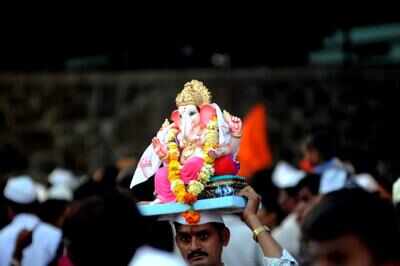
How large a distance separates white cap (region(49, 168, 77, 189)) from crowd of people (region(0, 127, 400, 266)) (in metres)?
1.59

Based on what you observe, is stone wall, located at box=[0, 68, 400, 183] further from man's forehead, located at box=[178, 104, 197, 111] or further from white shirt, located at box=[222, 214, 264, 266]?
man's forehead, located at box=[178, 104, 197, 111]

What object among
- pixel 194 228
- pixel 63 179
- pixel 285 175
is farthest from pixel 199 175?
pixel 63 179

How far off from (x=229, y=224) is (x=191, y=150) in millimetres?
1653

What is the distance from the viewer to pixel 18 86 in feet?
53.3

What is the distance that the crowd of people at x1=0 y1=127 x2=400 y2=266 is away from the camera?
14.3 feet

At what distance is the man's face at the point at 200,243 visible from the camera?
6473 mm

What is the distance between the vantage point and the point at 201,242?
652cm

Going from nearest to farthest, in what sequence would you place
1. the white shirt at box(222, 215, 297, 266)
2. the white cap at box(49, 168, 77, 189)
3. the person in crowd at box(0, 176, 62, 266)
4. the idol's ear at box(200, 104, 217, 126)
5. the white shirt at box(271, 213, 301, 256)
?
the idol's ear at box(200, 104, 217, 126), the white shirt at box(222, 215, 297, 266), the person in crowd at box(0, 176, 62, 266), the white shirt at box(271, 213, 301, 256), the white cap at box(49, 168, 77, 189)

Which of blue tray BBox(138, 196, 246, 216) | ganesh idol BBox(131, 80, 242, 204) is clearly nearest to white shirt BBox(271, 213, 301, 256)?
ganesh idol BBox(131, 80, 242, 204)

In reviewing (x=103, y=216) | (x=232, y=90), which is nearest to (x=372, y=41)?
(x=232, y=90)

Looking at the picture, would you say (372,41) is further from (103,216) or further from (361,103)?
(103,216)

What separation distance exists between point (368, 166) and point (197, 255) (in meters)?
4.18

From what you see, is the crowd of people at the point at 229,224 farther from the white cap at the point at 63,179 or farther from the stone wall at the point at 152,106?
the stone wall at the point at 152,106

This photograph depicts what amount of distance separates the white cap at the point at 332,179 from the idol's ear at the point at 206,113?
312 centimetres
